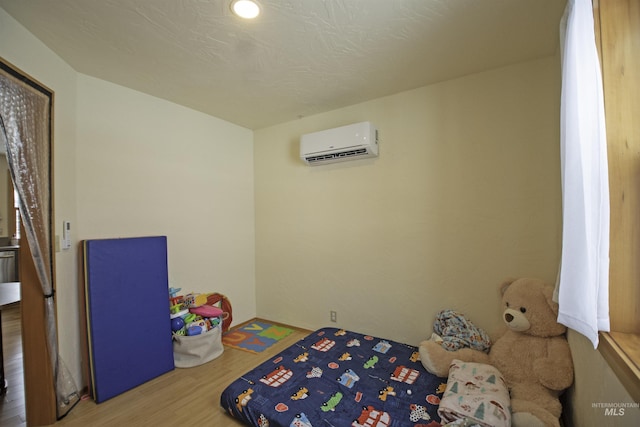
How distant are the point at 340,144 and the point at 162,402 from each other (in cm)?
258

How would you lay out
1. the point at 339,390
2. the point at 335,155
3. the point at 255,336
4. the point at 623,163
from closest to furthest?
1. the point at 623,163
2. the point at 339,390
3. the point at 335,155
4. the point at 255,336

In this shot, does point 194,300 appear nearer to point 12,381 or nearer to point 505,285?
point 12,381

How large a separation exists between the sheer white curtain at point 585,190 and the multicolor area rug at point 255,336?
2577 millimetres

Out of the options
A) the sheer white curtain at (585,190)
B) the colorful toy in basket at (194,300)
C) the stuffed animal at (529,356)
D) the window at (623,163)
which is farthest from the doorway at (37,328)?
the window at (623,163)

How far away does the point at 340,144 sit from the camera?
2.76 m

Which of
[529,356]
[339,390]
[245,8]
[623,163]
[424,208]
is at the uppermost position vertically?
[245,8]

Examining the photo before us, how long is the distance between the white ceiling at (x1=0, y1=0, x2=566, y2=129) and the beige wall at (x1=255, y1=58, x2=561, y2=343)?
27cm

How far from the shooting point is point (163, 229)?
8.78ft

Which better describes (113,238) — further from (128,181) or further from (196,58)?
(196,58)

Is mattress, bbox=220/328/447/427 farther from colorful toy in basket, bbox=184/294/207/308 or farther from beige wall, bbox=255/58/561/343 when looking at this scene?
colorful toy in basket, bbox=184/294/207/308

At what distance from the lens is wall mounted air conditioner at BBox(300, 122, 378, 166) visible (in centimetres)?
264

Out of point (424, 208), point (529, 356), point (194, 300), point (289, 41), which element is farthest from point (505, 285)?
point (194, 300)

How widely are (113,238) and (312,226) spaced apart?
1.86 meters

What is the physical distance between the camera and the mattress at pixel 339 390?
155 cm
